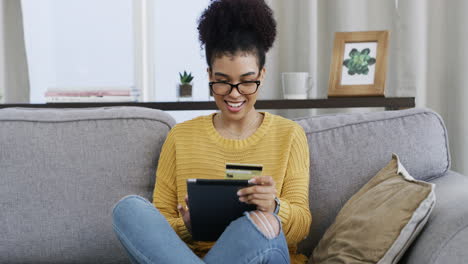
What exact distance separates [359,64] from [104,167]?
3.73 feet

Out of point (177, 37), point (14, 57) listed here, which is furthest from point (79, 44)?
point (177, 37)

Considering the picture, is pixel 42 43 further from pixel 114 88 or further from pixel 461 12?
pixel 461 12

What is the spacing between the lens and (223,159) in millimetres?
1582

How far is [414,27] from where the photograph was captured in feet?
8.39

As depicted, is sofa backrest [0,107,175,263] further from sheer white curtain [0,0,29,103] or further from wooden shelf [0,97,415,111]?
sheer white curtain [0,0,29,103]

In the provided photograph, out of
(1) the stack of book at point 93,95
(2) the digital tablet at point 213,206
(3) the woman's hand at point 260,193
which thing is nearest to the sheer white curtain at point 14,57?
(1) the stack of book at point 93,95

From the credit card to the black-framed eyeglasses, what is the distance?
0.27 m

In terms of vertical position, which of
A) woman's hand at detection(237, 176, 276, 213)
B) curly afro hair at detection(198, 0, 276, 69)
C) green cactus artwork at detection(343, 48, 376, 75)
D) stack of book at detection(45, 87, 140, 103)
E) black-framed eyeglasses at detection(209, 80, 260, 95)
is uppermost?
curly afro hair at detection(198, 0, 276, 69)

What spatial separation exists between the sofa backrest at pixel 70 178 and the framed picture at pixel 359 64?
0.87 metres

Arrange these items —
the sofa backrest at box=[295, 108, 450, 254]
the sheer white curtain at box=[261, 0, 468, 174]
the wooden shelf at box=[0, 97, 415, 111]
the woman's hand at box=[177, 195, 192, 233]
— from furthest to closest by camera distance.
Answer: the sheer white curtain at box=[261, 0, 468, 174] → the wooden shelf at box=[0, 97, 415, 111] → the sofa backrest at box=[295, 108, 450, 254] → the woman's hand at box=[177, 195, 192, 233]

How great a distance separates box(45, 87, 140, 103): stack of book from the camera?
2.34 meters

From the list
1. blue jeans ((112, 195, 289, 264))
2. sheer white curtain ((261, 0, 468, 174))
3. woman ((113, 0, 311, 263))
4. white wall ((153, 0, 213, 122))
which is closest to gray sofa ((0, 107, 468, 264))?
woman ((113, 0, 311, 263))

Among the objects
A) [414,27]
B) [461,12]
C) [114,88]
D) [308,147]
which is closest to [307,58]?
[414,27]

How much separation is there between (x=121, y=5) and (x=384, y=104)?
4.94ft
